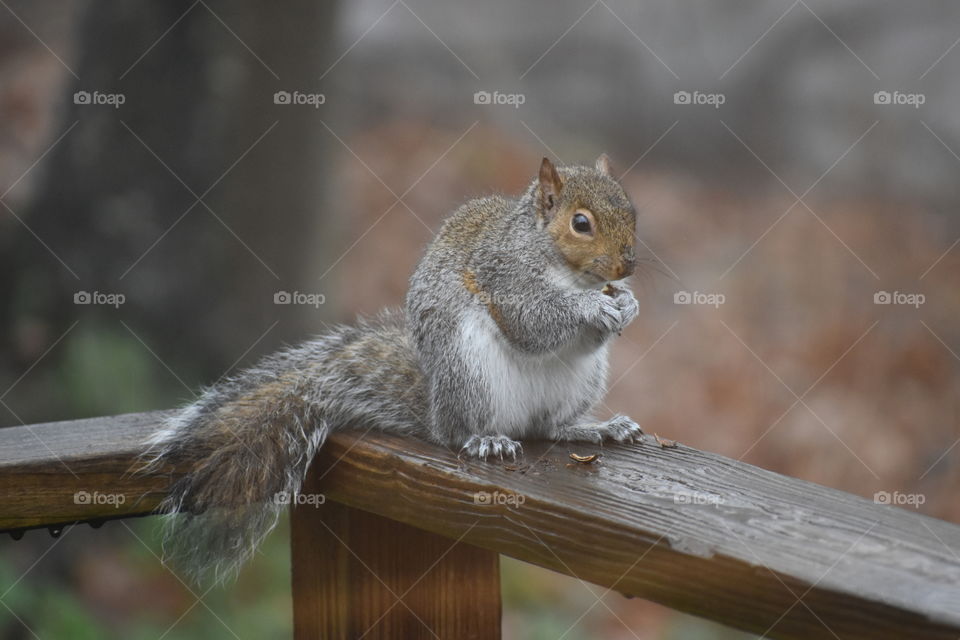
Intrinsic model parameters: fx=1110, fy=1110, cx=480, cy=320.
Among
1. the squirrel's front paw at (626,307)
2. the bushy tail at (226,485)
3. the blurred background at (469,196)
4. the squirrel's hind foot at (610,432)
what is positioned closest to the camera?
the bushy tail at (226,485)

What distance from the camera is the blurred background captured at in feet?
12.1

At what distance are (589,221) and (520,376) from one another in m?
0.31

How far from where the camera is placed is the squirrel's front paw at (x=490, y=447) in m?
1.64

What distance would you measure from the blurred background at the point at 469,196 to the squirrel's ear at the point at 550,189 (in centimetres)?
40

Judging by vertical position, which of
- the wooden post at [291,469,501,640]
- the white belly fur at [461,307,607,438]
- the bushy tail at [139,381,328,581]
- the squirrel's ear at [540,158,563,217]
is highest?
the squirrel's ear at [540,158,563,217]

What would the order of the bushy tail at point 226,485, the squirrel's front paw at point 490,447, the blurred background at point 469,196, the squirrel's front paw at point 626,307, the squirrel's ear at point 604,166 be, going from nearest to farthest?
the bushy tail at point 226,485
the squirrel's front paw at point 490,447
the squirrel's front paw at point 626,307
the squirrel's ear at point 604,166
the blurred background at point 469,196

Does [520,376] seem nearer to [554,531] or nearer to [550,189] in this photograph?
[550,189]

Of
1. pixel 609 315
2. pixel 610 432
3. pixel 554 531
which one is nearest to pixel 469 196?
pixel 609 315

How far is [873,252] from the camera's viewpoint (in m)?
4.85

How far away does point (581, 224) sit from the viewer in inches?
78.0

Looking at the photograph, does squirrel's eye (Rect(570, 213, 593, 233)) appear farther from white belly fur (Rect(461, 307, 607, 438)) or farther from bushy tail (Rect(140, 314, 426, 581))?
bushy tail (Rect(140, 314, 426, 581))

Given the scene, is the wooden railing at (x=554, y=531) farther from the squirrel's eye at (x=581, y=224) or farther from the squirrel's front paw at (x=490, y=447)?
the squirrel's eye at (x=581, y=224)

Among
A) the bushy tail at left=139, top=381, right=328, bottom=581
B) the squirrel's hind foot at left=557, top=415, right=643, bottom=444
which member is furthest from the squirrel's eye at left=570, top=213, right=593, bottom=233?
the bushy tail at left=139, top=381, right=328, bottom=581

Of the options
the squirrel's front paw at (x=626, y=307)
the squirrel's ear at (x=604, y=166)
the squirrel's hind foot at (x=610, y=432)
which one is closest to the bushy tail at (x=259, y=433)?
the squirrel's hind foot at (x=610, y=432)
